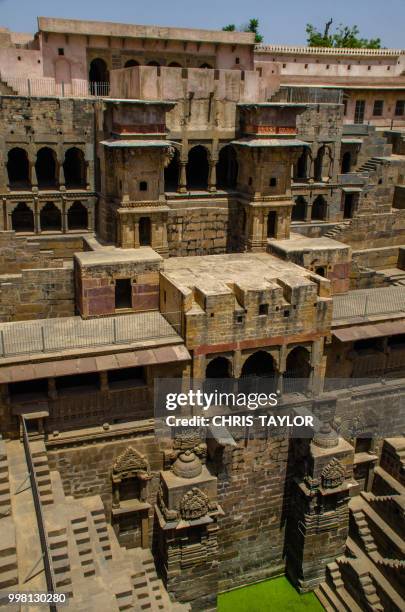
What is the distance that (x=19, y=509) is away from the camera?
58.1 feet

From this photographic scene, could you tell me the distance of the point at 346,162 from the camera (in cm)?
3484

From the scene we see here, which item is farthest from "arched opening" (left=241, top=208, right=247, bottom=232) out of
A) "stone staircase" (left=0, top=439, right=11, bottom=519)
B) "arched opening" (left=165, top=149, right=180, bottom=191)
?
"stone staircase" (left=0, top=439, right=11, bottom=519)

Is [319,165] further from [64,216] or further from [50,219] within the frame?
[50,219]

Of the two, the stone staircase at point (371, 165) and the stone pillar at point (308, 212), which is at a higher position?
the stone staircase at point (371, 165)

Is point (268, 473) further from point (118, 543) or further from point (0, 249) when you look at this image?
point (0, 249)

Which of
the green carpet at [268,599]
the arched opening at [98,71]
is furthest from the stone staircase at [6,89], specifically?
the green carpet at [268,599]

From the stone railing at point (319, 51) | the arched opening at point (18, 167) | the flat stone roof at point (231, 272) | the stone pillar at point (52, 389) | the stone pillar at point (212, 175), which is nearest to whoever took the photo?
the stone pillar at point (52, 389)

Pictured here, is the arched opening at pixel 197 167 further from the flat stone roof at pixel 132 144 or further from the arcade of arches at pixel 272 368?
the arcade of arches at pixel 272 368

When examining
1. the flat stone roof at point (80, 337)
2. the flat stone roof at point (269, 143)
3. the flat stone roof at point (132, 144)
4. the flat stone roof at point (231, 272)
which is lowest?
the flat stone roof at point (80, 337)

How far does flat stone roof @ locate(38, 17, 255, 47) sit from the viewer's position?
3173cm

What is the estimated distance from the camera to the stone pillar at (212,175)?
2823 cm

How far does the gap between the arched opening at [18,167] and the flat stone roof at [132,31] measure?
23.9 feet

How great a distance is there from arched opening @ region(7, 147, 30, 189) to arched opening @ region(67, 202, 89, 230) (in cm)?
267

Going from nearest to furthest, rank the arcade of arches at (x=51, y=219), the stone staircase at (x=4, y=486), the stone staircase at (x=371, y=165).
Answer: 1. the stone staircase at (x=4, y=486)
2. the arcade of arches at (x=51, y=219)
3. the stone staircase at (x=371, y=165)
